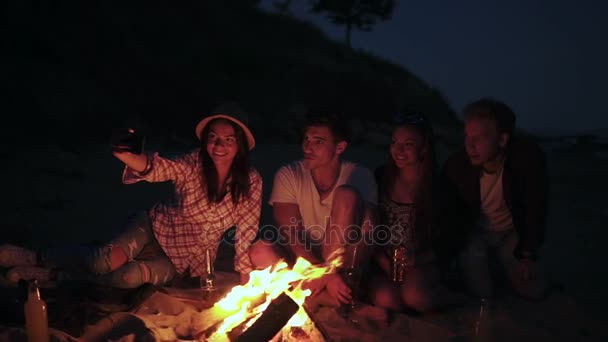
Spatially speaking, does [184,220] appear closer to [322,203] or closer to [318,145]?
[322,203]

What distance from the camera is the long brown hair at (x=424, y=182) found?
11.6 feet

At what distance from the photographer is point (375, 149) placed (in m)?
13.1

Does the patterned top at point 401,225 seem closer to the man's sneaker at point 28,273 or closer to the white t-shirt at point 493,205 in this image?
the white t-shirt at point 493,205

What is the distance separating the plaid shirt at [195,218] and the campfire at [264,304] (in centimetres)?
55

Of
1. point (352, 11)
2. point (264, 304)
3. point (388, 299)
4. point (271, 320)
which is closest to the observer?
point (271, 320)

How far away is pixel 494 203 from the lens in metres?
3.94

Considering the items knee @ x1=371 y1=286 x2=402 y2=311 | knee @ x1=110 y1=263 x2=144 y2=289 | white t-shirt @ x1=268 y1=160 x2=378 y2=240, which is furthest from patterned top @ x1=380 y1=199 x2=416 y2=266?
knee @ x1=110 y1=263 x2=144 y2=289

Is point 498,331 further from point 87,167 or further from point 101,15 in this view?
point 101,15

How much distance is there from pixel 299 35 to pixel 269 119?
36.4ft

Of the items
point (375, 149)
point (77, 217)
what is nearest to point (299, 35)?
point (375, 149)

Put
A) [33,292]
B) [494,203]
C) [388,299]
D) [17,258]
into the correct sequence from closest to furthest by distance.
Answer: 1. [33,292]
2. [388,299]
3. [17,258]
4. [494,203]

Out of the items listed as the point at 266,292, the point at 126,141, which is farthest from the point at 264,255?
the point at 126,141

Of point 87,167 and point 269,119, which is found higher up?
point 269,119

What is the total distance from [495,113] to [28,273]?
389 centimetres
